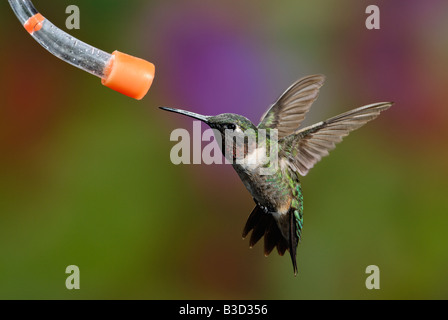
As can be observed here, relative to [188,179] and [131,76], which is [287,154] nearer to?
[131,76]

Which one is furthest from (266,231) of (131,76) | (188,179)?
(188,179)

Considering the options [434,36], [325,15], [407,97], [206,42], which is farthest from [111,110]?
[434,36]

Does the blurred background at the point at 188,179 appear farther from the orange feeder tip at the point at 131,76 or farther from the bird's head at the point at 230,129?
the orange feeder tip at the point at 131,76

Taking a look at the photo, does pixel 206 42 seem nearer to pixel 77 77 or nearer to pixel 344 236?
pixel 77 77

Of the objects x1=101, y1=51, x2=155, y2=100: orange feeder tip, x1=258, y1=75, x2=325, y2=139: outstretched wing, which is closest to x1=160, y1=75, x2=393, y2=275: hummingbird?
x1=258, y1=75, x2=325, y2=139: outstretched wing

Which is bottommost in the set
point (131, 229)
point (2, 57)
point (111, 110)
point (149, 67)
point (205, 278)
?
point (205, 278)

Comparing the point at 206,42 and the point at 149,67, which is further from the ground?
the point at 206,42

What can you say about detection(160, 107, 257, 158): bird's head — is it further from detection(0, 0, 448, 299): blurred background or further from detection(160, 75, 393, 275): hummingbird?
detection(0, 0, 448, 299): blurred background
